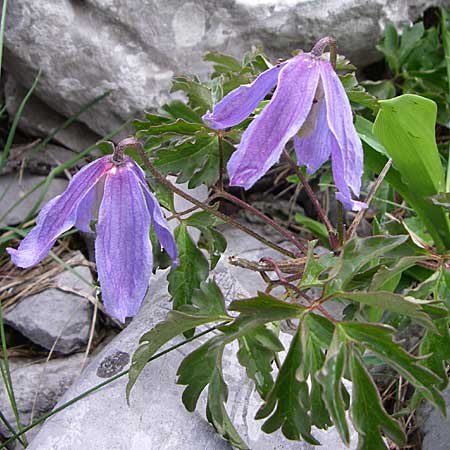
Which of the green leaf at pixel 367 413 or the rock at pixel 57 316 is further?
the rock at pixel 57 316

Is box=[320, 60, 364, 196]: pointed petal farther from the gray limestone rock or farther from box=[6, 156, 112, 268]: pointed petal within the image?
the gray limestone rock

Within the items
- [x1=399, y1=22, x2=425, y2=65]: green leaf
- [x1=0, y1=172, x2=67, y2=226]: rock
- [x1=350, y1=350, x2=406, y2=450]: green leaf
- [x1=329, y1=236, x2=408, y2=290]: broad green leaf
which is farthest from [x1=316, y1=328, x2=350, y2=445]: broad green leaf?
[x1=0, y1=172, x2=67, y2=226]: rock

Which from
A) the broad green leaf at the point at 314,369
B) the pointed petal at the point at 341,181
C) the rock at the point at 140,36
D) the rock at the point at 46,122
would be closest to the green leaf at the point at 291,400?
the broad green leaf at the point at 314,369

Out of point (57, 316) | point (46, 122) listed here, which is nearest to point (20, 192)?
point (46, 122)

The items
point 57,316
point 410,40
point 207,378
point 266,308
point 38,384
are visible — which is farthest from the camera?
Result: point 410,40

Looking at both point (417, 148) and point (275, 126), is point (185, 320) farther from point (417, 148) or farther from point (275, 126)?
point (417, 148)

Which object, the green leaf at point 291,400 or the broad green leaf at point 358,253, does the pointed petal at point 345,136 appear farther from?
the green leaf at point 291,400
